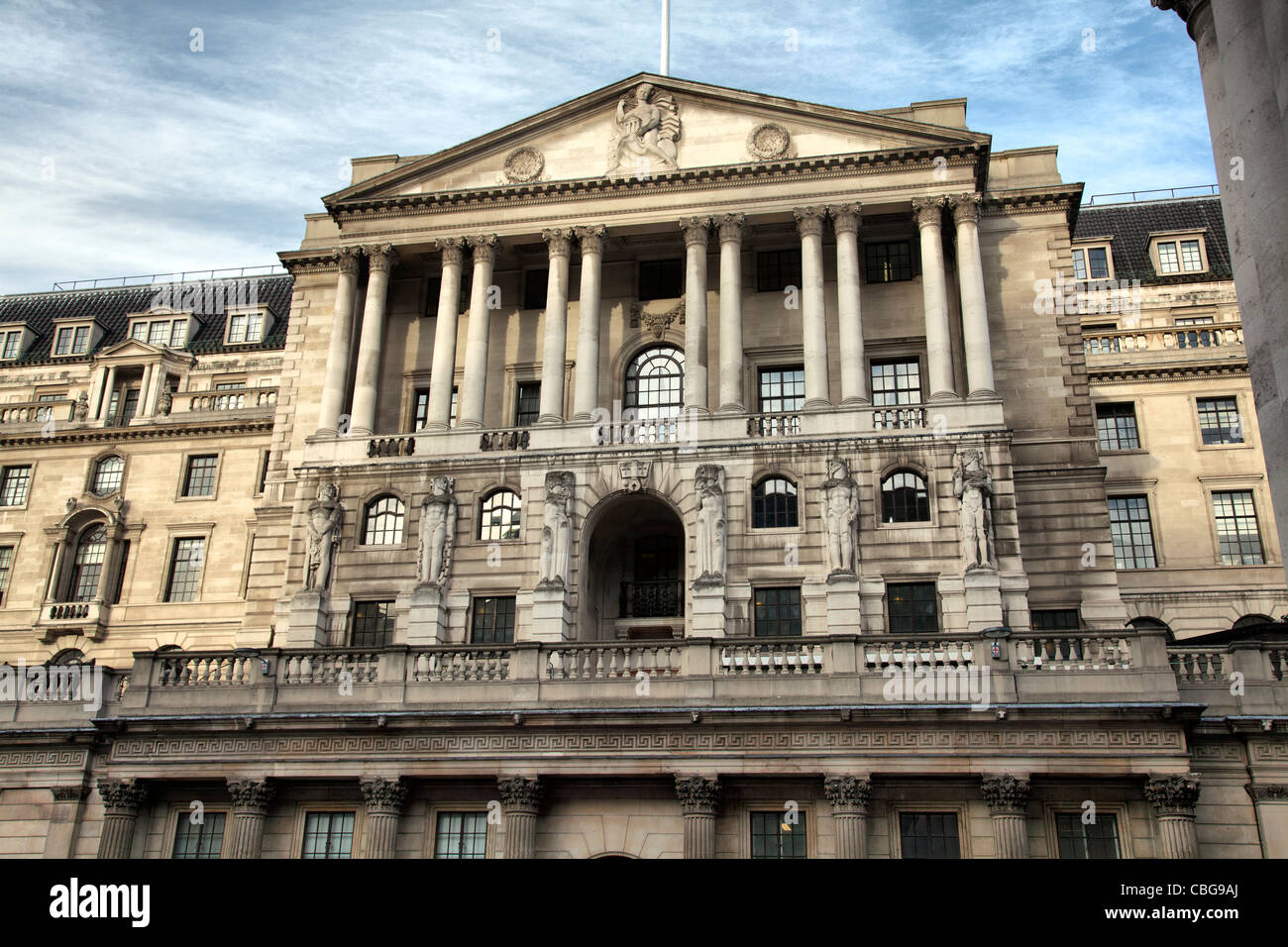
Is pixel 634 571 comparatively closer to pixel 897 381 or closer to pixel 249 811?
pixel 897 381

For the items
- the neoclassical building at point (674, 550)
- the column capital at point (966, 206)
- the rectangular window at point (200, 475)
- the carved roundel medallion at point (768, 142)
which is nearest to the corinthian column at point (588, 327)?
the neoclassical building at point (674, 550)

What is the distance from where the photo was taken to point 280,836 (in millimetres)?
32656

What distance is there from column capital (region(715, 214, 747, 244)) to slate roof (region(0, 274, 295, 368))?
33.2 meters

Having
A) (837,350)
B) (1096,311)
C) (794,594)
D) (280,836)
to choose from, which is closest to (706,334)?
(837,350)

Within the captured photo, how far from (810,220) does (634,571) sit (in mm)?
13691

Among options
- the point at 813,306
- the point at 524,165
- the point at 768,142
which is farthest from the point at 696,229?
the point at 524,165

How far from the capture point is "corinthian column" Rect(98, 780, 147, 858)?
107ft

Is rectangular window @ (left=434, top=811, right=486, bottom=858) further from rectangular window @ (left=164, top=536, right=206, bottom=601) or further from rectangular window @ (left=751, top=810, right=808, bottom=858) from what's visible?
rectangular window @ (left=164, top=536, right=206, bottom=601)

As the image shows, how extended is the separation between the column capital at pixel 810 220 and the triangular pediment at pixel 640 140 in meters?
1.97

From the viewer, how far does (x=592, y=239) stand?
4416cm

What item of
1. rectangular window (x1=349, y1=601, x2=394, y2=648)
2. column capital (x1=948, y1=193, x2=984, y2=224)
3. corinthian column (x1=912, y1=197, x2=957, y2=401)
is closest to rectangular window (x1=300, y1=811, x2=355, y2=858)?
rectangular window (x1=349, y1=601, x2=394, y2=648)

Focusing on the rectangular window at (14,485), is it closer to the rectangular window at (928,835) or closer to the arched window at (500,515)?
the arched window at (500,515)

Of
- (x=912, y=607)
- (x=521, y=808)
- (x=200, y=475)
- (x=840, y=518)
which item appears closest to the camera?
(x=521, y=808)

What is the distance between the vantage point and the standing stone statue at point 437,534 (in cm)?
3972
